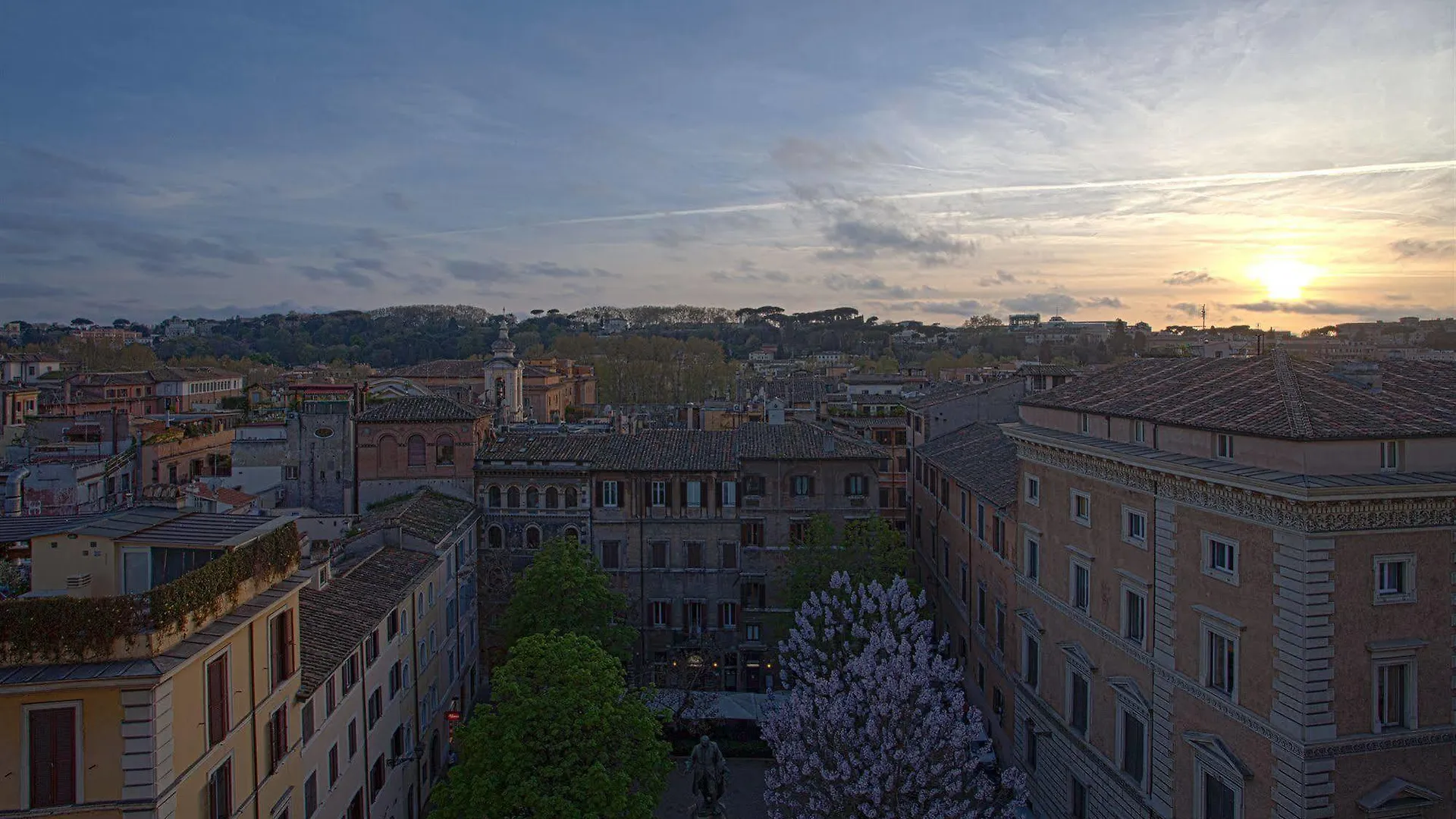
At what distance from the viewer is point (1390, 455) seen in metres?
16.5

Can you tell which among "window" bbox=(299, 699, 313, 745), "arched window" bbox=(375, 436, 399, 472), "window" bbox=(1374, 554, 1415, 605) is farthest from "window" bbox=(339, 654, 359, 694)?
"window" bbox=(1374, 554, 1415, 605)

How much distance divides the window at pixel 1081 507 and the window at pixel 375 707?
20.1 meters

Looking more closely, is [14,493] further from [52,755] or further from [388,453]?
[52,755]

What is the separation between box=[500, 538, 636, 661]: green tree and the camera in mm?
32688

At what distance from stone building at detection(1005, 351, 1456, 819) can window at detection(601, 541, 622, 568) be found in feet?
66.7

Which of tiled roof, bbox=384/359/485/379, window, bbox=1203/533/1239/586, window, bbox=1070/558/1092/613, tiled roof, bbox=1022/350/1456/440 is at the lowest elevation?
window, bbox=1070/558/1092/613

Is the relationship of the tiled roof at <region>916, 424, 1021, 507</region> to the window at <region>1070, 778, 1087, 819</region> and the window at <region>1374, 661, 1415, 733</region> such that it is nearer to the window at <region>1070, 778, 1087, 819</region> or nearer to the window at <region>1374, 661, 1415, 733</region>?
the window at <region>1070, 778, 1087, 819</region>

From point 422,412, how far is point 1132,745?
29.9 m

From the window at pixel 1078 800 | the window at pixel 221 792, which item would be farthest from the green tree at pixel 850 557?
the window at pixel 221 792

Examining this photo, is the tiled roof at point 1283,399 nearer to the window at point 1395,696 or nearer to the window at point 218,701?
the window at point 1395,696

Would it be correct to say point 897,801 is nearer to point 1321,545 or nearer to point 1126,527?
point 1126,527

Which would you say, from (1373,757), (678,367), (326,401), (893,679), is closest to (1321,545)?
(1373,757)

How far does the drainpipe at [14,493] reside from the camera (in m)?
27.0

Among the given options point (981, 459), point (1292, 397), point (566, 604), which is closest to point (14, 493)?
point (566, 604)
